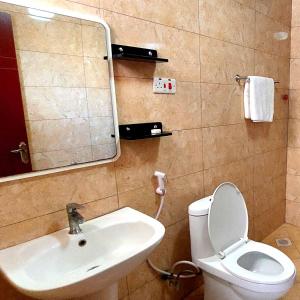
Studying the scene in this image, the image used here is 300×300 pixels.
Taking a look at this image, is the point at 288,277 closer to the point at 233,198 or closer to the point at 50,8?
the point at 233,198

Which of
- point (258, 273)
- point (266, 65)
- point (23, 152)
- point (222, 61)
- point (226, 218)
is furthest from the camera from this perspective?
point (266, 65)

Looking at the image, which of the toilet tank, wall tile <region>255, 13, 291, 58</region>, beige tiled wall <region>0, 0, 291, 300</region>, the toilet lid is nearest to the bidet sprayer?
beige tiled wall <region>0, 0, 291, 300</region>

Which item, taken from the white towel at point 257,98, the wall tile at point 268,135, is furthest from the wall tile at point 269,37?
the wall tile at point 268,135

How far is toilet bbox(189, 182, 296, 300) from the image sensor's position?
1312mm

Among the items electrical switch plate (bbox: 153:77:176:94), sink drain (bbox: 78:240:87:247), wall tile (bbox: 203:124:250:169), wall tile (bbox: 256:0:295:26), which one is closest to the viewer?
sink drain (bbox: 78:240:87:247)

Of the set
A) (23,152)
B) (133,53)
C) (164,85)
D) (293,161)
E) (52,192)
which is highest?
(133,53)

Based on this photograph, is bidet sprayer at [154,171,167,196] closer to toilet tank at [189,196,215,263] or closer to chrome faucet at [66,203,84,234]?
toilet tank at [189,196,215,263]

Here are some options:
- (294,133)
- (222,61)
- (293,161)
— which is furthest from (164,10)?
(293,161)

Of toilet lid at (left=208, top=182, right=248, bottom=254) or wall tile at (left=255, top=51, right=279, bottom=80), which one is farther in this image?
wall tile at (left=255, top=51, right=279, bottom=80)

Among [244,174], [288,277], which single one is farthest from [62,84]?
[244,174]

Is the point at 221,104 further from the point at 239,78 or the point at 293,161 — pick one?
the point at 293,161

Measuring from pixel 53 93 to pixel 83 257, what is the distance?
2.45 feet

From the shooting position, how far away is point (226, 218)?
159cm

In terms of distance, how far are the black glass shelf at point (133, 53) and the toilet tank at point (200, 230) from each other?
867mm
